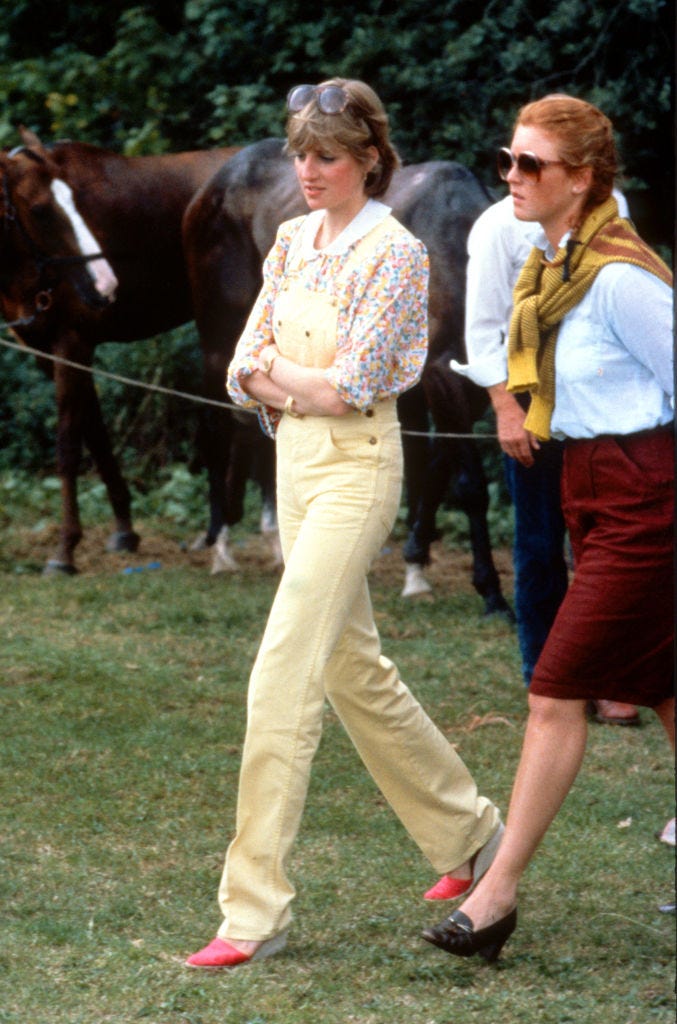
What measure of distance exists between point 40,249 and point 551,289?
552cm

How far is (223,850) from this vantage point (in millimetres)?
5152

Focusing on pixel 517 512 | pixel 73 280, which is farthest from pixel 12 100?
pixel 517 512

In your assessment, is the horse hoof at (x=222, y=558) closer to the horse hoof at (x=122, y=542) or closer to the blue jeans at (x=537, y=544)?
the horse hoof at (x=122, y=542)

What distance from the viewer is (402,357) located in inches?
166

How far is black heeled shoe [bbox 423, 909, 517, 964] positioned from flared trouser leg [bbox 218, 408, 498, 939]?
0.37 metres

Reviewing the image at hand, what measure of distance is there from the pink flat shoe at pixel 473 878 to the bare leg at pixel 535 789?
0.40 meters

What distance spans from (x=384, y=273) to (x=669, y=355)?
695mm

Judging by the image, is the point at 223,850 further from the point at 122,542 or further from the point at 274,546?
the point at 122,542

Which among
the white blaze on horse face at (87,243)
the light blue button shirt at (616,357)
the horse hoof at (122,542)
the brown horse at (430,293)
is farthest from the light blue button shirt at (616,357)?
the horse hoof at (122,542)

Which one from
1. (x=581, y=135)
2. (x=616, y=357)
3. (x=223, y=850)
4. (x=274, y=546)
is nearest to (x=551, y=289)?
(x=616, y=357)

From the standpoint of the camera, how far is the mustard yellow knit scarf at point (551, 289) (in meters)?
4.07

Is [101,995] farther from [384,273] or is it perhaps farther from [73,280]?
[73,280]

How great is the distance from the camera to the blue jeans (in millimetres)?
5750

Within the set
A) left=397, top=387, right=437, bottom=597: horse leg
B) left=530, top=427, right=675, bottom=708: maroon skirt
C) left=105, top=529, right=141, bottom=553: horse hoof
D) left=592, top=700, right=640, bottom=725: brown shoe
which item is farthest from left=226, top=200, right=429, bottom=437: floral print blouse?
left=105, top=529, right=141, bottom=553: horse hoof
